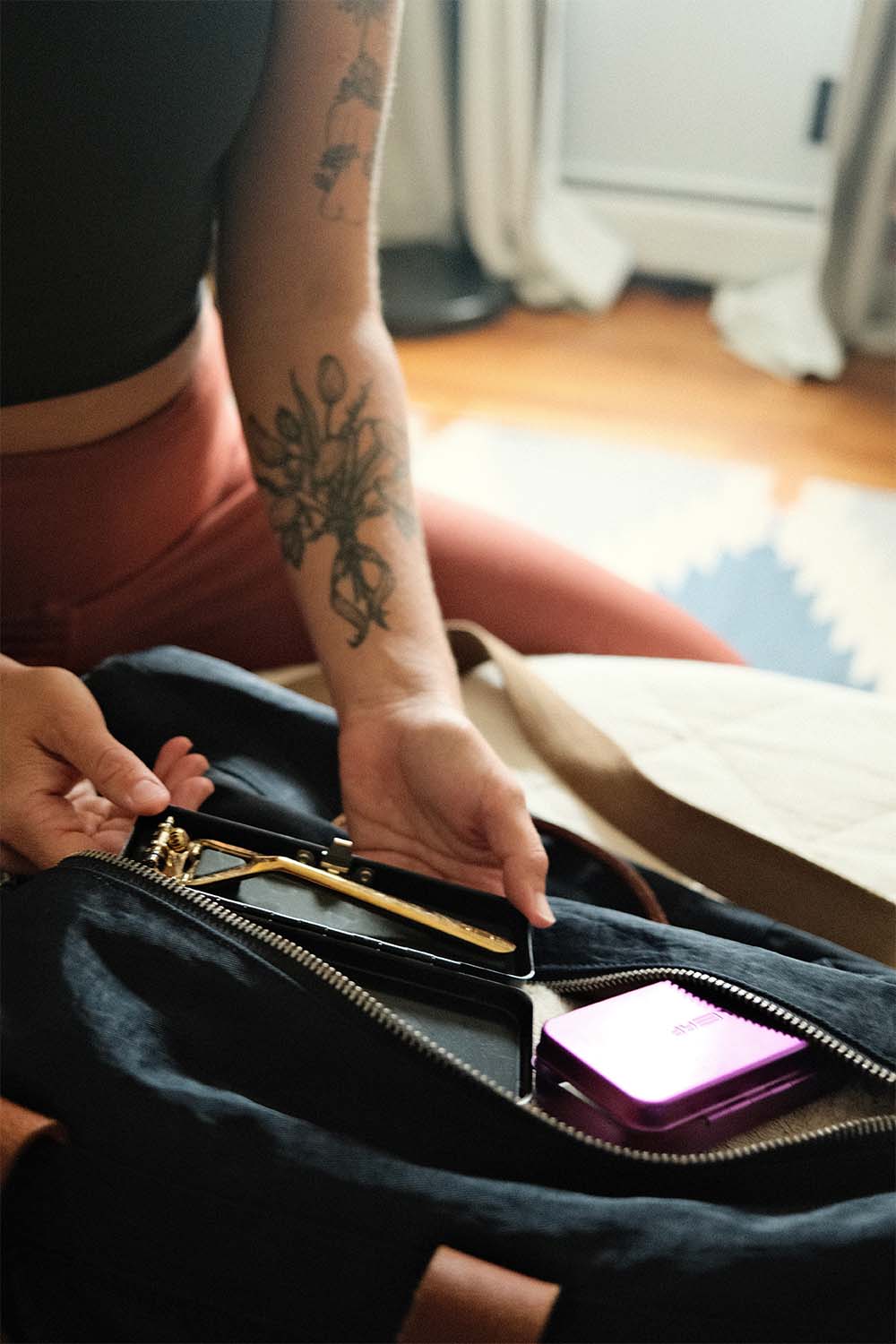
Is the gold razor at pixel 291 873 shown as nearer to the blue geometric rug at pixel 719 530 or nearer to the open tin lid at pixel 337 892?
the open tin lid at pixel 337 892

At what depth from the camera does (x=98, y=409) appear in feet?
2.88

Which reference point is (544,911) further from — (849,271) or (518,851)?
(849,271)

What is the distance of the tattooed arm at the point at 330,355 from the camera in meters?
0.81

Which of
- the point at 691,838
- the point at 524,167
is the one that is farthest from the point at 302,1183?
the point at 524,167

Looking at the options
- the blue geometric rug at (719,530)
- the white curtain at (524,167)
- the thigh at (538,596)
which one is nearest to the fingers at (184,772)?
the thigh at (538,596)

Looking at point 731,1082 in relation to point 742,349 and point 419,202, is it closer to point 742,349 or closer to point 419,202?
point 742,349

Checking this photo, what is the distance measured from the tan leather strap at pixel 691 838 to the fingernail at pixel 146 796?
0.95 ft

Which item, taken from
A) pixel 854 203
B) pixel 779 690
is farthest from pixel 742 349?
pixel 779 690

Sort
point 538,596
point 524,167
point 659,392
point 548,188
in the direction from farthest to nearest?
point 548,188 < point 524,167 < point 659,392 < point 538,596

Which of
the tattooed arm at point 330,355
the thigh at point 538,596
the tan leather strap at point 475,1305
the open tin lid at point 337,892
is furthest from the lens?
the thigh at point 538,596

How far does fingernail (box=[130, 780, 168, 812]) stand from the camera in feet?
1.91

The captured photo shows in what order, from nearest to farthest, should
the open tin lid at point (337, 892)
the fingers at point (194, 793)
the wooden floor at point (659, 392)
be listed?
1. the open tin lid at point (337, 892)
2. the fingers at point (194, 793)
3. the wooden floor at point (659, 392)

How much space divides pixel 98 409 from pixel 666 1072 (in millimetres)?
595

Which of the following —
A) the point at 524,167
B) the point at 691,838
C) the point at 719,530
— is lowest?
the point at 719,530
